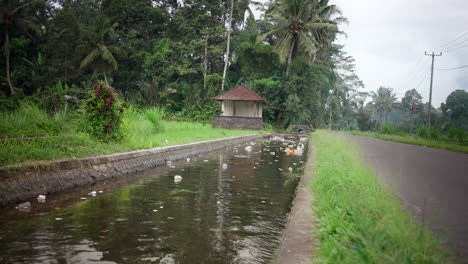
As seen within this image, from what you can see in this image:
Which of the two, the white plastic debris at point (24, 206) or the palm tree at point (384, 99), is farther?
the palm tree at point (384, 99)

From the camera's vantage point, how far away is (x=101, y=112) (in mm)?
7414

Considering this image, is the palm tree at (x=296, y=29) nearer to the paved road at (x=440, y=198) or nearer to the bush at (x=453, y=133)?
the bush at (x=453, y=133)

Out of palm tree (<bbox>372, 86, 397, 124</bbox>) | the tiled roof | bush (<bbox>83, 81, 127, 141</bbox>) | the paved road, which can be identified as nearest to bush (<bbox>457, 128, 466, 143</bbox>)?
the tiled roof

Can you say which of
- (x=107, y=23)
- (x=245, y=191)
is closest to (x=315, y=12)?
(x=107, y=23)

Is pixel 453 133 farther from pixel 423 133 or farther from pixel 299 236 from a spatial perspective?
pixel 299 236

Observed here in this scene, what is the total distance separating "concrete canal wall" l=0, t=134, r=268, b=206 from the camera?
4223 mm

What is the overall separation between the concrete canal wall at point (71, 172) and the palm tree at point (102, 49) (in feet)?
92.1

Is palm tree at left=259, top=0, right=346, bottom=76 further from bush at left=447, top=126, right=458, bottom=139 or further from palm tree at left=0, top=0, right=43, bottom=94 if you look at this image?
palm tree at left=0, top=0, right=43, bottom=94

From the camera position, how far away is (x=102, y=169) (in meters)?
5.93

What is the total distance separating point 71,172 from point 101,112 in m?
2.48

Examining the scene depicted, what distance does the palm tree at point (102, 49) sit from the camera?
32.5 m

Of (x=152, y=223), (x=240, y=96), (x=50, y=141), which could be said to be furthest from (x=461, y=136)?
(x=50, y=141)

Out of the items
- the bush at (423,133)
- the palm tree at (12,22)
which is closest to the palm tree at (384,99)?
the bush at (423,133)

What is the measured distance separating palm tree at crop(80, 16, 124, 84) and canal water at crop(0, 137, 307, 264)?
3039 cm
